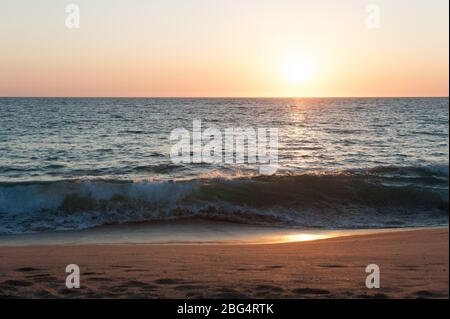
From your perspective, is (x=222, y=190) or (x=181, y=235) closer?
(x=181, y=235)

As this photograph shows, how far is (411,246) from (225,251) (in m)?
3.21

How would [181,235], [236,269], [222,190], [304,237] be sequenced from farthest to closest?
[222,190] < [181,235] < [304,237] < [236,269]

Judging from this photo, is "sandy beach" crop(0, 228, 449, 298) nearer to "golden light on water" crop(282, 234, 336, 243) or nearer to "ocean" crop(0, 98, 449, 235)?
"golden light on water" crop(282, 234, 336, 243)

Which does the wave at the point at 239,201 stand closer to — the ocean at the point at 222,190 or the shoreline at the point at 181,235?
the ocean at the point at 222,190

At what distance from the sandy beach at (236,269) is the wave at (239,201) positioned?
4.68 meters

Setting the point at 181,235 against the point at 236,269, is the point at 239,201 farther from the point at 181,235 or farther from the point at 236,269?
the point at 236,269

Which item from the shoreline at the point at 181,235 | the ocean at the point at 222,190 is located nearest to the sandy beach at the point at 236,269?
the shoreline at the point at 181,235

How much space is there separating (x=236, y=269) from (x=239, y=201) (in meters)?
9.59

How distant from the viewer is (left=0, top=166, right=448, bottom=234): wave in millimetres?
15312

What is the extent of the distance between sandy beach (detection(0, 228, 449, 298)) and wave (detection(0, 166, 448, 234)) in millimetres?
4682

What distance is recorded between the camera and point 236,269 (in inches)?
301

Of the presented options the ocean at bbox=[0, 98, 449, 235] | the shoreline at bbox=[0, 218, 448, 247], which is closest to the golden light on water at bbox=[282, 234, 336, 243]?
the shoreline at bbox=[0, 218, 448, 247]

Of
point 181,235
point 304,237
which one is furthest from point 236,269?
point 181,235

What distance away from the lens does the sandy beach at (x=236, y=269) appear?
6168 millimetres
